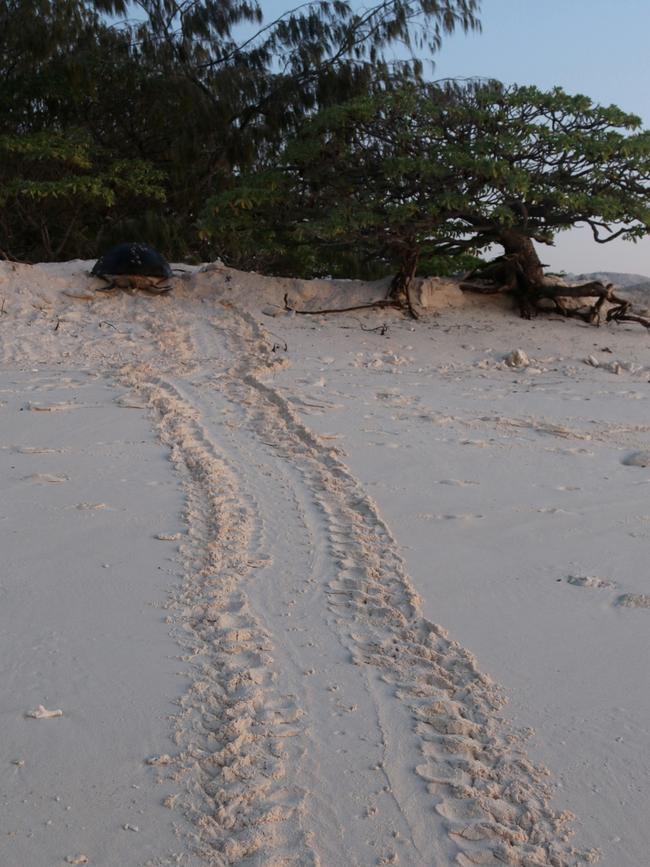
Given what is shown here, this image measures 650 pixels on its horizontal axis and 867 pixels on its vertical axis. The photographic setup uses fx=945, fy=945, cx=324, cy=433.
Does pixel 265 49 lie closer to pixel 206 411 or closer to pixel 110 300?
pixel 110 300

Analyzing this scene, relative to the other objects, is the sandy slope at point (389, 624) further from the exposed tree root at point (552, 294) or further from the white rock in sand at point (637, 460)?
the exposed tree root at point (552, 294)

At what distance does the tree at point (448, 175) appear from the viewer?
9039 mm

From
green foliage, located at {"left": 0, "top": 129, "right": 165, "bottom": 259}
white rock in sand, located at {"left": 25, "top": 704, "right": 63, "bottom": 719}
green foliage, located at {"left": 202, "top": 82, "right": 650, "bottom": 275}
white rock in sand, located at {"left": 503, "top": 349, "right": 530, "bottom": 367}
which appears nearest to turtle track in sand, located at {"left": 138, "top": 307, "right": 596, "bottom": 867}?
white rock in sand, located at {"left": 25, "top": 704, "right": 63, "bottom": 719}

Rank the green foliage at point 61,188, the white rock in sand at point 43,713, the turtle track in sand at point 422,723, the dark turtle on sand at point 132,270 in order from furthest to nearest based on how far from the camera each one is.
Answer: the green foliage at point 61,188 → the dark turtle on sand at point 132,270 → the white rock in sand at point 43,713 → the turtle track in sand at point 422,723

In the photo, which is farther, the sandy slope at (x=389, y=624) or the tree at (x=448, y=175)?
the tree at (x=448, y=175)

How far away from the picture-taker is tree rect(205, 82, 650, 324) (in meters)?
9.04

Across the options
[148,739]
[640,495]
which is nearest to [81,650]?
[148,739]

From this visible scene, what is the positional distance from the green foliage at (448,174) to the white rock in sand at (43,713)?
282 inches

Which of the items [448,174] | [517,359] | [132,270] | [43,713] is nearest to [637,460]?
[517,359]

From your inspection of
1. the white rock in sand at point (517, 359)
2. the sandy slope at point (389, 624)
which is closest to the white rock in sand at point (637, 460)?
the sandy slope at point (389, 624)

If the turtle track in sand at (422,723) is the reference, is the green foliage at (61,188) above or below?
above

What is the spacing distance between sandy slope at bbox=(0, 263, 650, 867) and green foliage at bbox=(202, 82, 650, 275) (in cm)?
273

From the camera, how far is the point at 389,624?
3.08 meters

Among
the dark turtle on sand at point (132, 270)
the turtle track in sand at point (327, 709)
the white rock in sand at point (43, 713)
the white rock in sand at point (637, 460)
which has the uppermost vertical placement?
the dark turtle on sand at point (132, 270)
